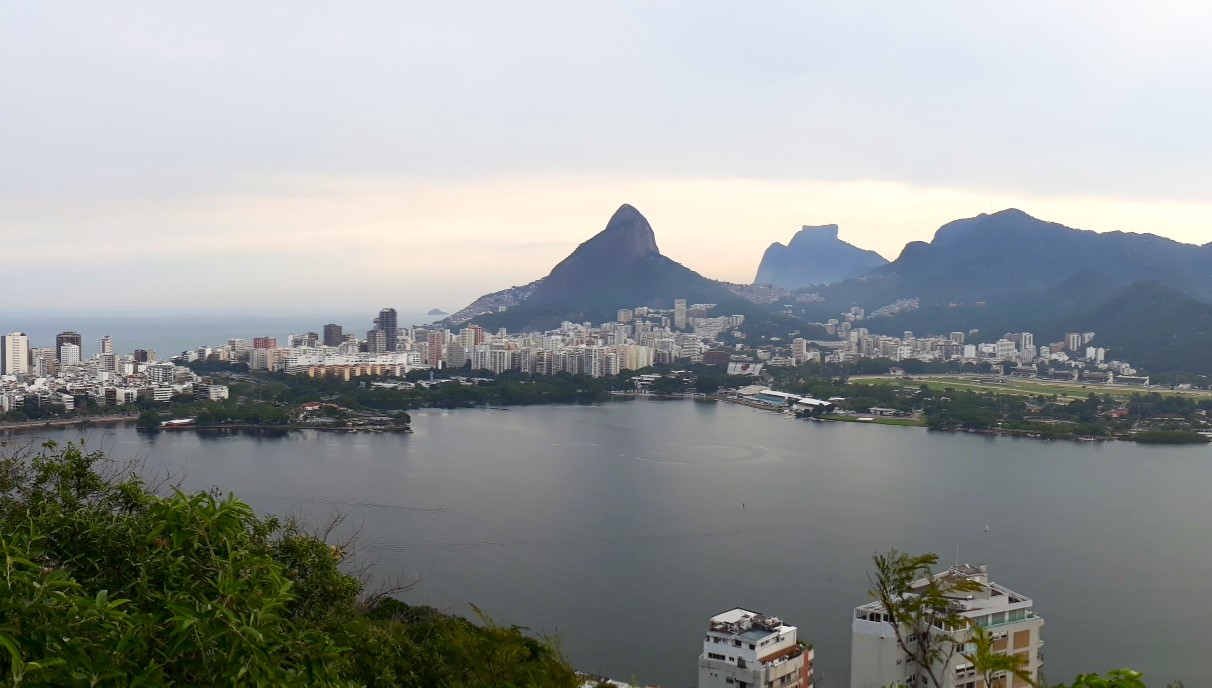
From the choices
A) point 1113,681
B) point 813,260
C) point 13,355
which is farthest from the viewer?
point 813,260

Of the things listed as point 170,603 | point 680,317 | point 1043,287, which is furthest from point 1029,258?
point 170,603

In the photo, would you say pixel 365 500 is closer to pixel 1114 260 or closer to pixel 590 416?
pixel 590 416

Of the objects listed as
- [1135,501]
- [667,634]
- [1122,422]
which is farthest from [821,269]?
[667,634]

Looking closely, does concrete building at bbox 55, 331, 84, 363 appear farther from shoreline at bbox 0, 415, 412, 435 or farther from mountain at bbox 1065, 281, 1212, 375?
mountain at bbox 1065, 281, 1212, 375

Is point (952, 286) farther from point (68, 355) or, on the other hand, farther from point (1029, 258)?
point (68, 355)

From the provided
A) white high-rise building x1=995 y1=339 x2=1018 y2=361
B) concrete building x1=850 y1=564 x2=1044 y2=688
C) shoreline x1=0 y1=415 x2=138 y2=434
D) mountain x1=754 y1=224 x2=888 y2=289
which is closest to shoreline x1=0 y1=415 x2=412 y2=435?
shoreline x1=0 y1=415 x2=138 y2=434

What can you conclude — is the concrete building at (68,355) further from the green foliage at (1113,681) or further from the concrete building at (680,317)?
the green foliage at (1113,681)
